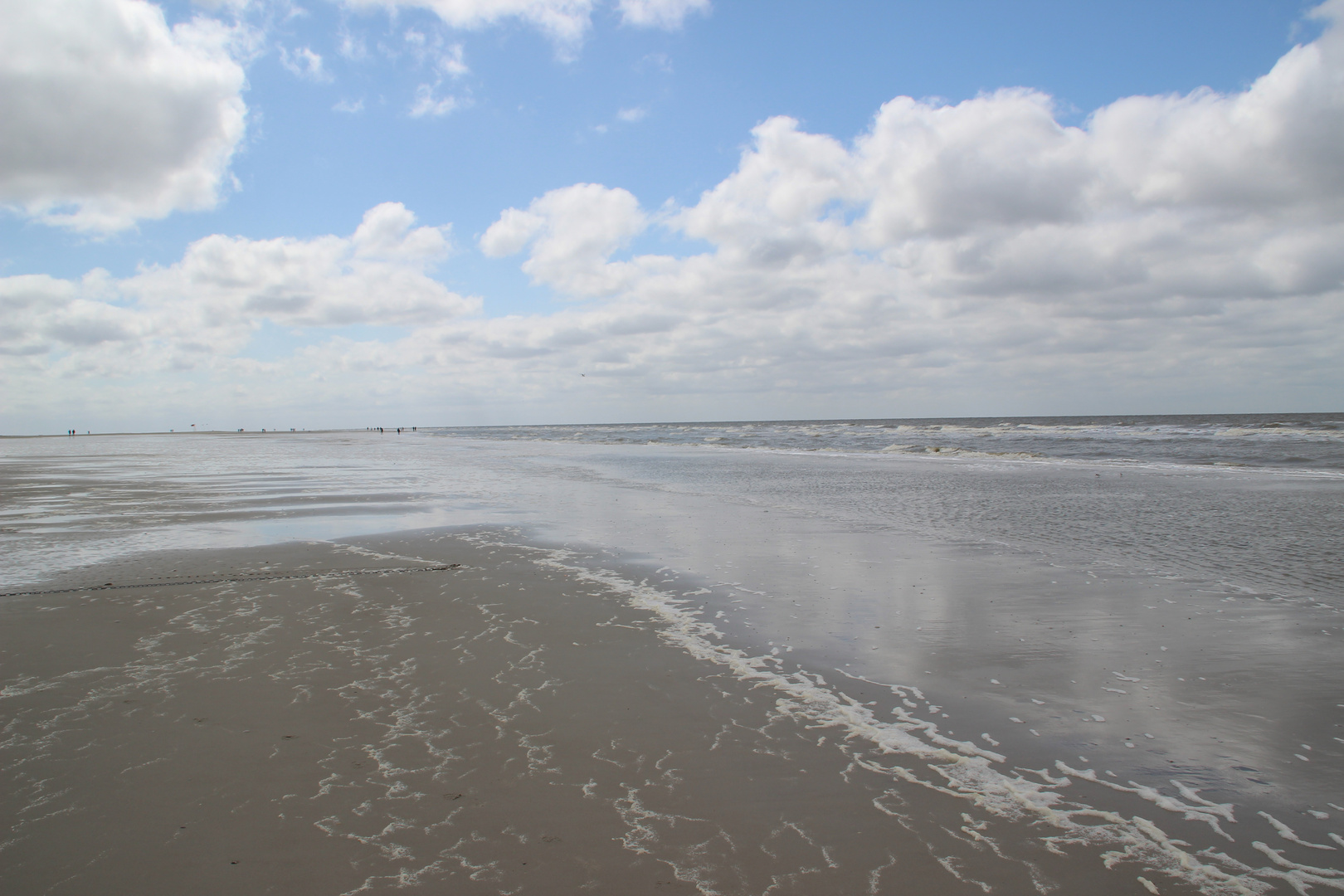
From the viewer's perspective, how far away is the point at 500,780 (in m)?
4.04

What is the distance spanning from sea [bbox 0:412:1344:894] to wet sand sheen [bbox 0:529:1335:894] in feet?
0.24

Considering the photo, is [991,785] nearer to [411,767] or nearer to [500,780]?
[500,780]

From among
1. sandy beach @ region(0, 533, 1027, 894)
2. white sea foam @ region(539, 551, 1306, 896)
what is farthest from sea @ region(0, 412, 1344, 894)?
sandy beach @ region(0, 533, 1027, 894)

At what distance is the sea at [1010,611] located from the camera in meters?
3.79

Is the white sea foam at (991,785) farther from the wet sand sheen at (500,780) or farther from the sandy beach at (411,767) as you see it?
the sandy beach at (411,767)

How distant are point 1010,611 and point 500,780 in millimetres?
5876

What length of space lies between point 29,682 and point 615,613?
4942 mm

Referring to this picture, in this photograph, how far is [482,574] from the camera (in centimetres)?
945

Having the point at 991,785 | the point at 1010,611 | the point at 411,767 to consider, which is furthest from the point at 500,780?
the point at 1010,611

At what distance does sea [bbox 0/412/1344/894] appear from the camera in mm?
3789

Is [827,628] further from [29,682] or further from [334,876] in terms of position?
[29,682]

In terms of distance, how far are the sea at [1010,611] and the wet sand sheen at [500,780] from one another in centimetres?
7

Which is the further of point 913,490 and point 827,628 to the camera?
point 913,490

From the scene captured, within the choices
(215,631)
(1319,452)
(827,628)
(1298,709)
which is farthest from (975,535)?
(1319,452)
